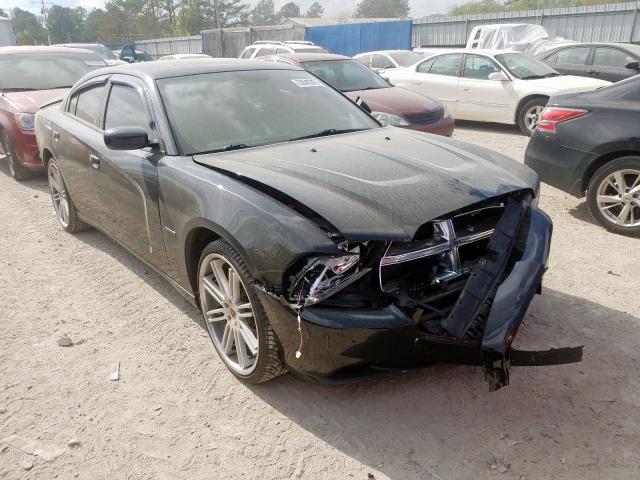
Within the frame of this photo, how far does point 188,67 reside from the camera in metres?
3.96

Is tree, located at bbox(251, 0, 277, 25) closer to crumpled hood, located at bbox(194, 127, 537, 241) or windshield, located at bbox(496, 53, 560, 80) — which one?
windshield, located at bbox(496, 53, 560, 80)

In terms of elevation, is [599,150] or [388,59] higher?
[388,59]

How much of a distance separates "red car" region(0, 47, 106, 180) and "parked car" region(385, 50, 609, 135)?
625 centimetres

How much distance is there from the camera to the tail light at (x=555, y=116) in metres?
5.12

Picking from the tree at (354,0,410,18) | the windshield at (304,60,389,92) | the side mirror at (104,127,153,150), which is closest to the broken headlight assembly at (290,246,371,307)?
the side mirror at (104,127,153,150)

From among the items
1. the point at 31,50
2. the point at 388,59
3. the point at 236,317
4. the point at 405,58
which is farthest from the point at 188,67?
the point at 405,58

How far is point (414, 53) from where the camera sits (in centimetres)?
1551

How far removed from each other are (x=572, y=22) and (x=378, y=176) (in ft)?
74.4

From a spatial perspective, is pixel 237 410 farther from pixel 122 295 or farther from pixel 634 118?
pixel 634 118

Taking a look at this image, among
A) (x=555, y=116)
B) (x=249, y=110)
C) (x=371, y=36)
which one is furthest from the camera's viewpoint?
(x=371, y=36)

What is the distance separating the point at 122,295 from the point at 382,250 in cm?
241

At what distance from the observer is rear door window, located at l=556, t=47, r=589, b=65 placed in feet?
38.1

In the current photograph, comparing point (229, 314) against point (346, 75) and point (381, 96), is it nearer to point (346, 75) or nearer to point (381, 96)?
Result: point (381, 96)

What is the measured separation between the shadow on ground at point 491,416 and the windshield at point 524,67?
785cm
